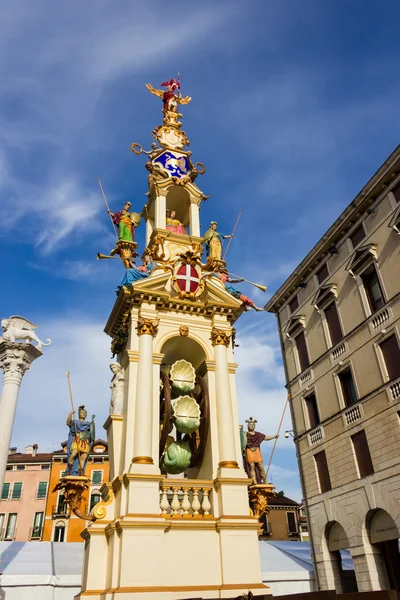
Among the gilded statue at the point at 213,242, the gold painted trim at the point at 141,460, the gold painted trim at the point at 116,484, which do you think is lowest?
the gold painted trim at the point at 116,484

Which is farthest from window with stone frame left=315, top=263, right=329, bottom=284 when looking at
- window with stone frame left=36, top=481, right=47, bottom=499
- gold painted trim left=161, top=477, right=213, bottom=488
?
window with stone frame left=36, top=481, right=47, bottom=499

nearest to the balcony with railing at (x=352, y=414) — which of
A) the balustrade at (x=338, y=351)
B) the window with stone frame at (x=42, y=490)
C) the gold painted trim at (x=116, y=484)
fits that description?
the balustrade at (x=338, y=351)


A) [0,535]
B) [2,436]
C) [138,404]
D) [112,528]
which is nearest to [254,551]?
[112,528]

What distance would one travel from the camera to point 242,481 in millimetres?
10945

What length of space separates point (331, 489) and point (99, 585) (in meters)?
15.6

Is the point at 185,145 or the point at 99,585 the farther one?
the point at 185,145

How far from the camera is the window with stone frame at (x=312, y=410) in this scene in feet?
81.9

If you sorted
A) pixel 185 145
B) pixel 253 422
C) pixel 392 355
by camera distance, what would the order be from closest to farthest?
pixel 253 422, pixel 185 145, pixel 392 355

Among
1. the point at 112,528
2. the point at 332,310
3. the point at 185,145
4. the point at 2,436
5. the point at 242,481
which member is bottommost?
the point at 112,528

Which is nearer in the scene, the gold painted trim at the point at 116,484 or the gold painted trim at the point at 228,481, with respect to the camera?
the gold painted trim at the point at 116,484

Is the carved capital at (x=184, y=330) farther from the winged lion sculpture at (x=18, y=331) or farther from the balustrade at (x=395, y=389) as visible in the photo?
the balustrade at (x=395, y=389)

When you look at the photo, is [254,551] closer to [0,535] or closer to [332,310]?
[332,310]

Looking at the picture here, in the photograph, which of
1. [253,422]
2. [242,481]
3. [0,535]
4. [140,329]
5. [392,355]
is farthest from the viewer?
[0,535]

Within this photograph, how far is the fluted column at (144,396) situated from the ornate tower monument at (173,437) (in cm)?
3
